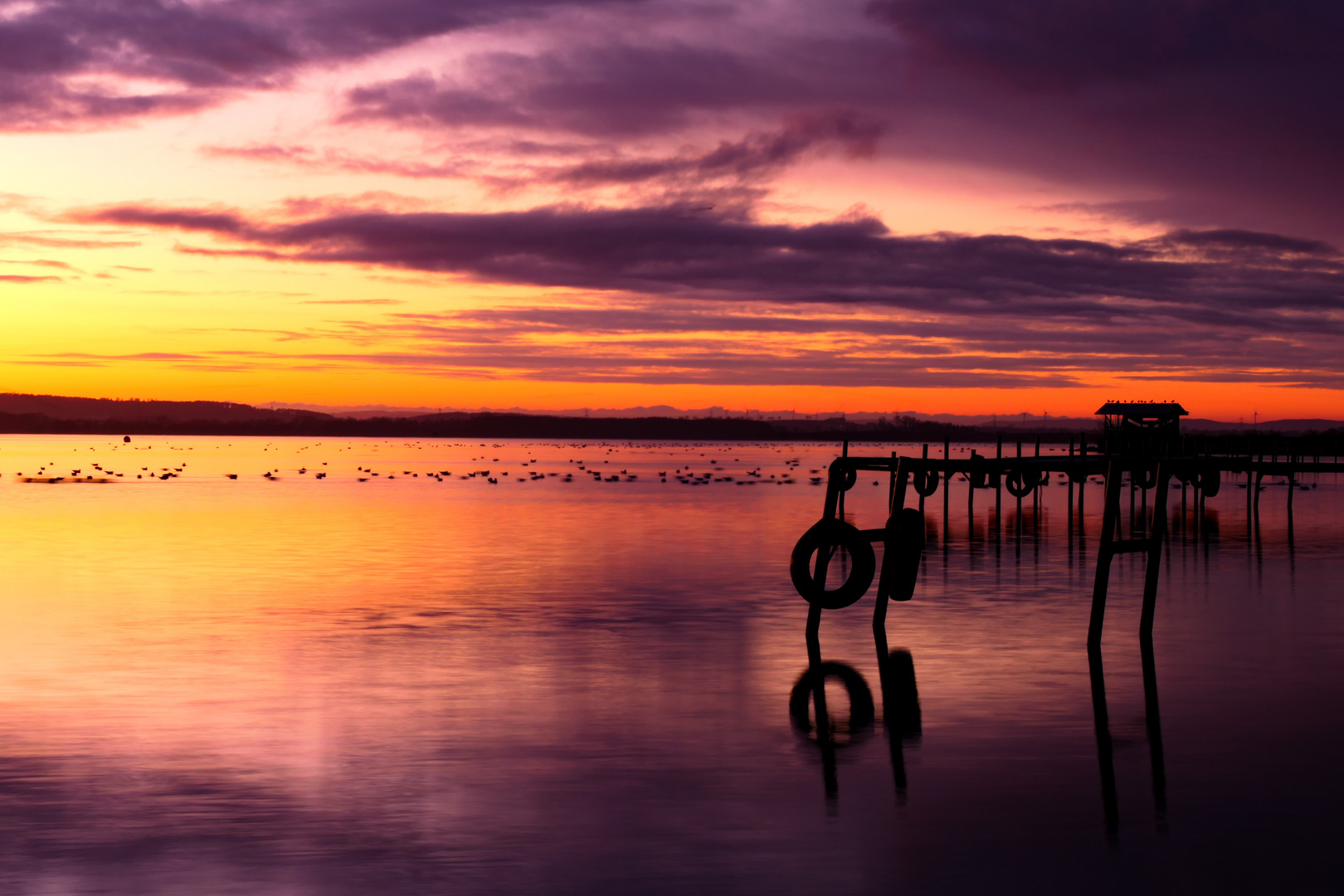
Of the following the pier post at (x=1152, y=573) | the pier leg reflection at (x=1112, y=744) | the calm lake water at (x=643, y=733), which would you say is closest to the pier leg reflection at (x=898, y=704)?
the calm lake water at (x=643, y=733)

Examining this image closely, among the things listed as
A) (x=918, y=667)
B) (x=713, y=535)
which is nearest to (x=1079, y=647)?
(x=918, y=667)

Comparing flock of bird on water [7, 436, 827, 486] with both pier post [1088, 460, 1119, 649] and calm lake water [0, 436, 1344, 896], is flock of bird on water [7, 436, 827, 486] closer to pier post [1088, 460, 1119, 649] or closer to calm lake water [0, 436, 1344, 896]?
calm lake water [0, 436, 1344, 896]

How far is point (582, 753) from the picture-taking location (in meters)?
13.5

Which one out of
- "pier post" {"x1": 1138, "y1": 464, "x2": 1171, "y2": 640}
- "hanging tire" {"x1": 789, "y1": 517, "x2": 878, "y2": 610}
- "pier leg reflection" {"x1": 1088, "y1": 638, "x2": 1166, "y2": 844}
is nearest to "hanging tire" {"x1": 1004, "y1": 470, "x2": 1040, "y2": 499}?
"pier post" {"x1": 1138, "y1": 464, "x2": 1171, "y2": 640}

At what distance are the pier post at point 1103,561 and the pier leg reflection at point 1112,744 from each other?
0.29 metres

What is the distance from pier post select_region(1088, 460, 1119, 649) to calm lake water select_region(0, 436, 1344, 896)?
1.53 feet

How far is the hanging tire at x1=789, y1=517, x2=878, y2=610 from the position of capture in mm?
21828

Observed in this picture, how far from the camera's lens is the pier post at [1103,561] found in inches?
803

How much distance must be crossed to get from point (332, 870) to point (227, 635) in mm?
13200

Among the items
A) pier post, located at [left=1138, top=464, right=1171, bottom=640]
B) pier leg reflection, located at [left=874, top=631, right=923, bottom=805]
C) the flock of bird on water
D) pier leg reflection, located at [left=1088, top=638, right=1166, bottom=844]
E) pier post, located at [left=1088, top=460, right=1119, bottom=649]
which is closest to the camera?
pier leg reflection, located at [left=1088, top=638, right=1166, bottom=844]

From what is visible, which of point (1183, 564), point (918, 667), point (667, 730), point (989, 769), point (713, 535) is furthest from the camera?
point (713, 535)

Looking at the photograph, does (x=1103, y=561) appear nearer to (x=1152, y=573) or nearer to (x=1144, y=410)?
(x=1152, y=573)

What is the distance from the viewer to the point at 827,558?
71.5 ft

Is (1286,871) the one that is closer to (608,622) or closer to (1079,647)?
Answer: (1079,647)
